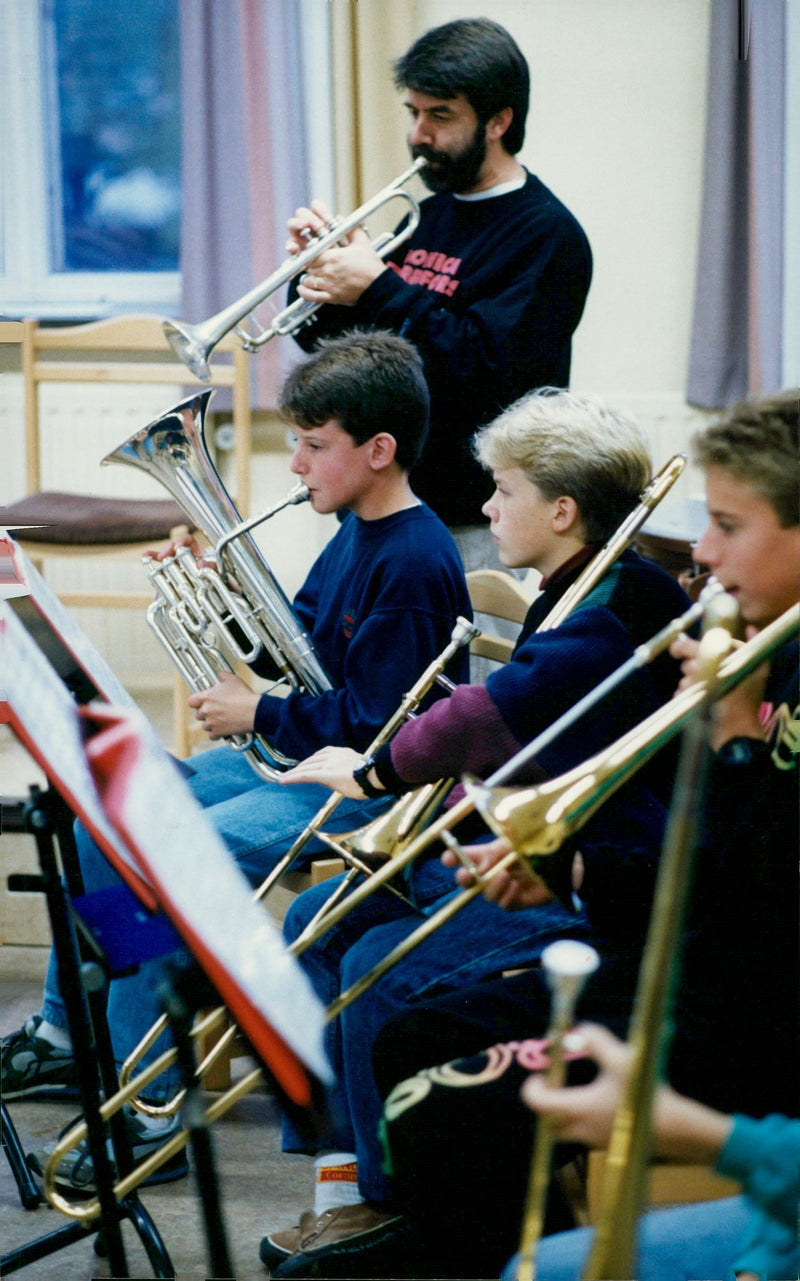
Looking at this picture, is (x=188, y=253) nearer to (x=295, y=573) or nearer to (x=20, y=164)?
(x=20, y=164)

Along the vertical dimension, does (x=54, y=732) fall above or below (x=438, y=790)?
above

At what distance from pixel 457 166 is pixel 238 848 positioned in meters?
1.17

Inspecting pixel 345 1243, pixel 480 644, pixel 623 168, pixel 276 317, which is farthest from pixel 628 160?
pixel 345 1243

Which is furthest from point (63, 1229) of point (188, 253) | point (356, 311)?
point (188, 253)

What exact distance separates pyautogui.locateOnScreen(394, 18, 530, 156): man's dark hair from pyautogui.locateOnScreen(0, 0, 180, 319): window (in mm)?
1640

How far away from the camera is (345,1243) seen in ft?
4.61

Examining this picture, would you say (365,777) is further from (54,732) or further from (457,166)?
(457,166)

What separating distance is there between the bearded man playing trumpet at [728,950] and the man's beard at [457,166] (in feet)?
3.85

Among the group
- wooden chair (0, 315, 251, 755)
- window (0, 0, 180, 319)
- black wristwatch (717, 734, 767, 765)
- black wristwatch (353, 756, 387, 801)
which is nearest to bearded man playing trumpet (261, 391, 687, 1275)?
black wristwatch (353, 756, 387, 801)

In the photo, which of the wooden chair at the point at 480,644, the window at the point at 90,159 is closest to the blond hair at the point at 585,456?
the wooden chair at the point at 480,644

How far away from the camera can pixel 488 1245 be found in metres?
1.22

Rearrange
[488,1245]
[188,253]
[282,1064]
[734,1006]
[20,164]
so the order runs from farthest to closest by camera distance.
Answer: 1. [20,164]
2. [188,253]
3. [488,1245]
4. [734,1006]
5. [282,1064]

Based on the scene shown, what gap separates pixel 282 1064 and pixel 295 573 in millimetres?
2823

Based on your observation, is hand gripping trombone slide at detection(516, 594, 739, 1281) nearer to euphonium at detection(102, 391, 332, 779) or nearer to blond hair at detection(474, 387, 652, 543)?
blond hair at detection(474, 387, 652, 543)
